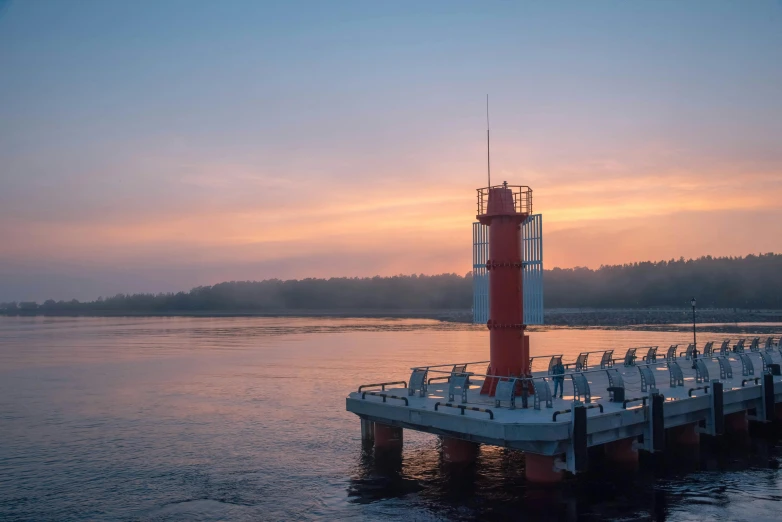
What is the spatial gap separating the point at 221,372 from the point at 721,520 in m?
37.4

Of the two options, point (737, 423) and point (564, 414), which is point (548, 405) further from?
point (737, 423)

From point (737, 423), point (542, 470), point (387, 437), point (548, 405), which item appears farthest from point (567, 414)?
point (737, 423)

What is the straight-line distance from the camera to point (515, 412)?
58.2 ft

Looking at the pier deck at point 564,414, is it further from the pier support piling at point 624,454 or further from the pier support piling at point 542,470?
the pier support piling at point 542,470

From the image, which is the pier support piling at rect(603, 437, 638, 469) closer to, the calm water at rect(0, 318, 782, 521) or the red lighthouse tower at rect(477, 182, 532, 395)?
the calm water at rect(0, 318, 782, 521)

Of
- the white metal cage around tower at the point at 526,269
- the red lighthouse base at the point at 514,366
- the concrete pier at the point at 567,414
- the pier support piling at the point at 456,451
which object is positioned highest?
the white metal cage around tower at the point at 526,269

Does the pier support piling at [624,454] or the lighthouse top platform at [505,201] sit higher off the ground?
the lighthouse top platform at [505,201]

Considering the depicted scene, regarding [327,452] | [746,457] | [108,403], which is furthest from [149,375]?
[746,457]

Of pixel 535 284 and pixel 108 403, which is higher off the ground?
pixel 535 284

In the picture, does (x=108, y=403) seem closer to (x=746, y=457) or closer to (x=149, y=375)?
(x=149, y=375)

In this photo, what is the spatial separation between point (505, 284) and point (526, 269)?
89 centimetres

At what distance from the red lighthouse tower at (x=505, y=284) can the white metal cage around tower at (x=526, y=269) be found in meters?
0.26

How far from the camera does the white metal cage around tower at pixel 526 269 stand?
69.2 feet

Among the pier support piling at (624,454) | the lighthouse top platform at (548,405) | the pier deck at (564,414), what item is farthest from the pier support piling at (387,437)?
the pier support piling at (624,454)
